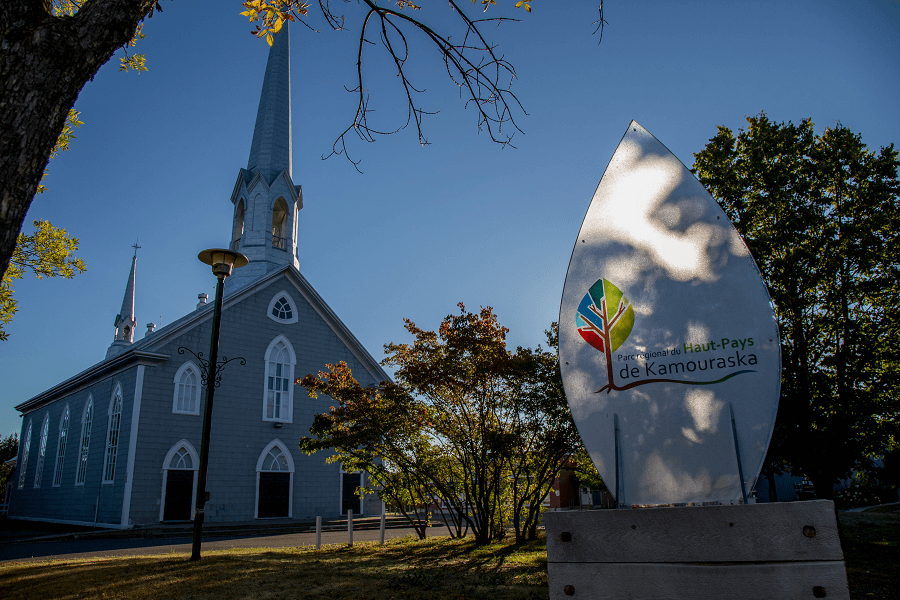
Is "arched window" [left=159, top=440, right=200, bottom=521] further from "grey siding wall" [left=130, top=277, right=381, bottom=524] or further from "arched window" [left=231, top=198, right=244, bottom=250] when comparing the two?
"arched window" [left=231, top=198, right=244, bottom=250]

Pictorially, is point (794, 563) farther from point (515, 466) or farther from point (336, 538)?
point (336, 538)

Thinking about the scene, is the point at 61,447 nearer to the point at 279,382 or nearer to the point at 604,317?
the point at 279,382

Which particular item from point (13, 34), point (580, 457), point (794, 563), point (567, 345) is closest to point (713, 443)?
point (794, 563)

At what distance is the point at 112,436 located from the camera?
2270cm

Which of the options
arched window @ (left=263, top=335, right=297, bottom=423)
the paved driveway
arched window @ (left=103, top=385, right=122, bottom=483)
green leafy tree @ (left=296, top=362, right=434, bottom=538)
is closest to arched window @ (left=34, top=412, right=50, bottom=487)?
arched window @ (left=103, top=385, right=122, bottom=483)

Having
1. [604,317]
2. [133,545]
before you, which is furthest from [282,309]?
[604,317]

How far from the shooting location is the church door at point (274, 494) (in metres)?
23.5

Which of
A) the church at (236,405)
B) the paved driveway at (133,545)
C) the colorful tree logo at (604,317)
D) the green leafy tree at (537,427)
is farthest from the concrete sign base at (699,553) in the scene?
the church at (236,405)

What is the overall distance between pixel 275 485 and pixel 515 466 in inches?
589

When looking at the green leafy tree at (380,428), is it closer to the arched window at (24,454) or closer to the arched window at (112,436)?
the arched window at (112,436)

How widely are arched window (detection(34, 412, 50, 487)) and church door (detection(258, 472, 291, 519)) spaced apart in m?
15.1

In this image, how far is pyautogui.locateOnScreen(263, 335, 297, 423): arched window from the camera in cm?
2475

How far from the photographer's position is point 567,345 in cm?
464

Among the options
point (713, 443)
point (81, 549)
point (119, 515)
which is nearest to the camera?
point (713, 443)
